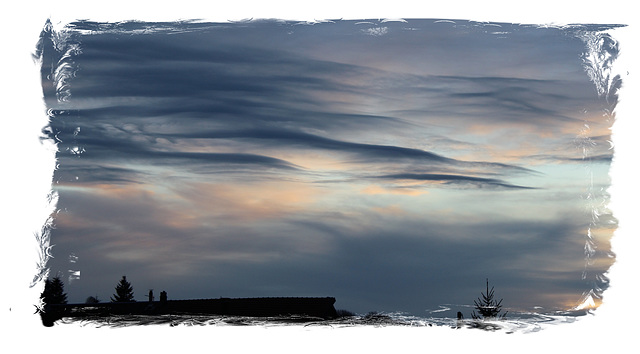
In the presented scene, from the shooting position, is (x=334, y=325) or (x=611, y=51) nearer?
(x=334, y=325)

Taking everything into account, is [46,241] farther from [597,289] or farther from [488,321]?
[597,289]

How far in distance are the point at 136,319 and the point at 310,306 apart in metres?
3.09

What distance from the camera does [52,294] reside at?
1179 centimetres

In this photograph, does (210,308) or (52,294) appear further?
(210,308)

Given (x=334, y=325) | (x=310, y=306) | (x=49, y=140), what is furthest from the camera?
(x=310, y=306)

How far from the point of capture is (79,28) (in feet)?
Result: 41.6

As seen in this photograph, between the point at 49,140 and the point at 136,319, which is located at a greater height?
the point at 49,140

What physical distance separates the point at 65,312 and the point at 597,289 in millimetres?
8463

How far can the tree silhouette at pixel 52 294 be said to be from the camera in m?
11.6

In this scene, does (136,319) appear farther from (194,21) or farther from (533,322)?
(533,322)

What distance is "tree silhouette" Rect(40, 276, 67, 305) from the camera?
11634 mm

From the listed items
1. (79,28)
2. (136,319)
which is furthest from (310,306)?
(79,28)

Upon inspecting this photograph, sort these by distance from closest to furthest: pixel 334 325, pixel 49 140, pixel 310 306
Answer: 1. pixel 334 325
2. pixel 49 140
3. pixel 310 306

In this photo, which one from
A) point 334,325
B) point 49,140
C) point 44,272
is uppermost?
point 49,140
